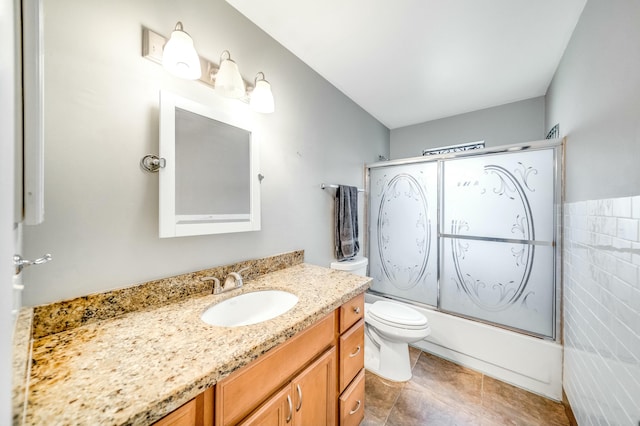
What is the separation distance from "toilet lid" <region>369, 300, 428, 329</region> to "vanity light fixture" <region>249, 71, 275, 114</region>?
5.42ft

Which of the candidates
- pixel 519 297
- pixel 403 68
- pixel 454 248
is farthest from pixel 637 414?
pixel 403 68

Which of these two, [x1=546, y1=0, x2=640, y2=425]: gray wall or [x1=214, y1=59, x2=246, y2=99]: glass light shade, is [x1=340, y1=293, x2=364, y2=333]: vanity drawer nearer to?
[x1=546, y1=0, x2=640, y2=425]: gray wall

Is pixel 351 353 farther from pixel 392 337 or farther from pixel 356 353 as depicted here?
pixel 392 337

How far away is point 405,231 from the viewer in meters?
2.44

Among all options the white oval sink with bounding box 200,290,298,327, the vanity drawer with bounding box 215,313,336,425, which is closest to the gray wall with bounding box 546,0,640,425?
the vanity drawer with bounding box 215,313,336,425

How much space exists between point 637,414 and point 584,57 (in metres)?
1.64

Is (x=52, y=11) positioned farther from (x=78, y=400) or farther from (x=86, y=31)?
(x=78, y=400)

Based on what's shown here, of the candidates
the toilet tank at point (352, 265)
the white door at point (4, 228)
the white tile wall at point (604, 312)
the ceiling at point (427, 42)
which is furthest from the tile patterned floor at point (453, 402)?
the ceiling at point (427, 42)

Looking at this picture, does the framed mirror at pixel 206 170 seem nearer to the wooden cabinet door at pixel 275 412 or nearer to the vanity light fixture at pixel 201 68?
the vanity light fixture at pixel 201 68

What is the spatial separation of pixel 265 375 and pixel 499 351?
1.95m

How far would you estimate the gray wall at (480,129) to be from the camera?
2.29 meters

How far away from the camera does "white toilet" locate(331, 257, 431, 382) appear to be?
1689 millimetres

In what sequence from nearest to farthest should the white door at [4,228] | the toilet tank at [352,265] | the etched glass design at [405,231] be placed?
the white door at [4,228]
the toilet tank at [352,265]
the etched glass design at [405,231]

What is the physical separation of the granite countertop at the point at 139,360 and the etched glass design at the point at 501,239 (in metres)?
1.66
